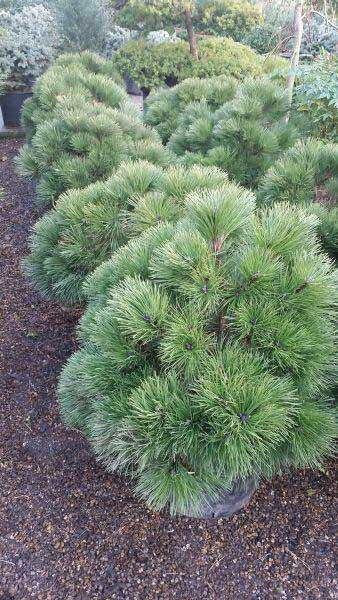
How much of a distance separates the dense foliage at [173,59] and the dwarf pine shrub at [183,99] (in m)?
2.02

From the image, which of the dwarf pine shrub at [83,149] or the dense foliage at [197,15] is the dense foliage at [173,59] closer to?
the dense foliage at [197,15]

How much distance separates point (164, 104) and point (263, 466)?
289cm

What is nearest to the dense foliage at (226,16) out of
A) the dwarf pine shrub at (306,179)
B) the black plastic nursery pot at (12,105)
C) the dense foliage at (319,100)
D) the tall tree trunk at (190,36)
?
the tall tree trunk at (190,36)

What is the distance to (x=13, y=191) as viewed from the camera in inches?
158

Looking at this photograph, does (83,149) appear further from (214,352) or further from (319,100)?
(214,352)

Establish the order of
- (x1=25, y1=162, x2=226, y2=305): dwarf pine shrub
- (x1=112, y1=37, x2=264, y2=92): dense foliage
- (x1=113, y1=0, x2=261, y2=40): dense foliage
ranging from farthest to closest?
(x1=113, y1=0, x2=261, y2=40): dense foliage → (x1=112, y1=37, x2=264, y2=92): dense foliage → (x1=25, y1=162, x2=226, y2=305): dwarf pine shrub

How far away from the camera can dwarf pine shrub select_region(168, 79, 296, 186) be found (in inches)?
89.1

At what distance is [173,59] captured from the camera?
544 centimetres

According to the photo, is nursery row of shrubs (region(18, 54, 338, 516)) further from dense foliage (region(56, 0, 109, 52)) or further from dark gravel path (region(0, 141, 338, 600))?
dense foliage (region(56, 0, 109, 52))

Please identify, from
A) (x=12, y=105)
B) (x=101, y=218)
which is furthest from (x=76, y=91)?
(x=12, y=105)

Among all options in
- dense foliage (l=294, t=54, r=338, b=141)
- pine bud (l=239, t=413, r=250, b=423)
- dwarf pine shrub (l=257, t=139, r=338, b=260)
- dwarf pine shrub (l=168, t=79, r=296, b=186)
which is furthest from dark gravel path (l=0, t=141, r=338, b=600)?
dense foliage (l=294, t=54, r=338, b=141)

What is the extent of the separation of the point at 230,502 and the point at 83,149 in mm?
1785

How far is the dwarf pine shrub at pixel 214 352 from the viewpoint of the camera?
3.17 ft

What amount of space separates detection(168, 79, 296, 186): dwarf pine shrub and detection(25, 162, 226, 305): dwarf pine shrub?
27.1 inches
